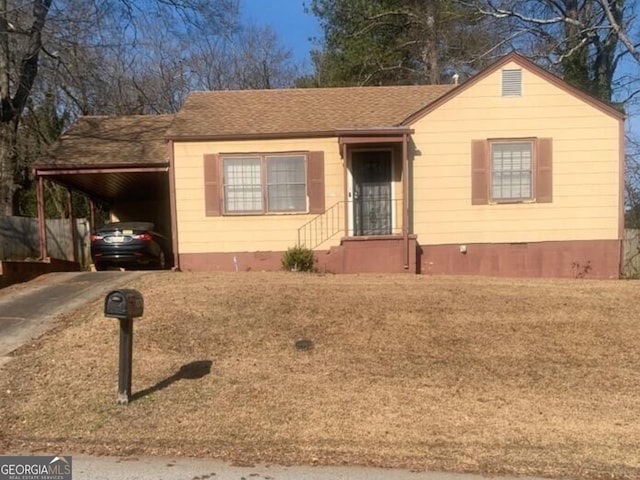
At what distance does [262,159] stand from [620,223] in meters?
8.11

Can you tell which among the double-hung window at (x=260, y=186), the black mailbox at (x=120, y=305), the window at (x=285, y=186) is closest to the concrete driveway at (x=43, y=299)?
the black mailbox at (x=120, y=305)

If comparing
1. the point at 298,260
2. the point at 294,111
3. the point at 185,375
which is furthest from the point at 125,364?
the point at 294,111

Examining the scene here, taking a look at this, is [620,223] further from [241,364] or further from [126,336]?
[126,336]

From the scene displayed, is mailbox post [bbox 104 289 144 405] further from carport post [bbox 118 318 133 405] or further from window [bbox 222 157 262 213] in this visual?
window [bbox 222 157 262 213]

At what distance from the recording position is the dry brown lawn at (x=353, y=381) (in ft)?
15.1

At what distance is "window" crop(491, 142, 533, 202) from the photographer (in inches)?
513

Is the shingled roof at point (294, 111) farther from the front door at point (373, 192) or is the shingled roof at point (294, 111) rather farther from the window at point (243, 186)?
the front door at point (373, 192)

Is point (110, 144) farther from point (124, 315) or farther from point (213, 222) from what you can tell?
point (124, 315)

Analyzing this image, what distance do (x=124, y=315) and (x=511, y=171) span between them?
1017 centimetres

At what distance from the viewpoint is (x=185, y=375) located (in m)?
6.12

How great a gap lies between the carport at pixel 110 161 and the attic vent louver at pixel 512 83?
7719 mm

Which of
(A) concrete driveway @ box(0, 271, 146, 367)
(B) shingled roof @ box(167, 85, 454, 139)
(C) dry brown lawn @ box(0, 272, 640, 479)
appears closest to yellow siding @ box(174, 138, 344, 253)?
(B) shingled roof @ box(167, 85, 454, 139)

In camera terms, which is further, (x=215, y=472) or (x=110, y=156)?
(x=110, y=156)

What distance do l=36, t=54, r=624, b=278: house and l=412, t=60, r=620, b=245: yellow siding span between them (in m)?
0.02
